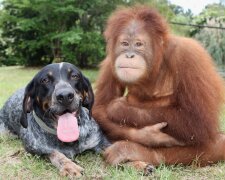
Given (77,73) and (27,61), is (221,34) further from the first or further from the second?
(77,73)

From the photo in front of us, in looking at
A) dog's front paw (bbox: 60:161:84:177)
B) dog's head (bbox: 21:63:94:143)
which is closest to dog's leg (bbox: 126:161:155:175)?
dog's front paw (bbox: 60:161:84:177)

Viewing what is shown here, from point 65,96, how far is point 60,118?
218mm

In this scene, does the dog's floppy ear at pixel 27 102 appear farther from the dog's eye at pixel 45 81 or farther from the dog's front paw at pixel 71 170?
the dog's front paw at pixel 71 170

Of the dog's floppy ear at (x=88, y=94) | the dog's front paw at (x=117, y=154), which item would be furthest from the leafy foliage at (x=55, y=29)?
the dog's front paw at (x=117, y=154)

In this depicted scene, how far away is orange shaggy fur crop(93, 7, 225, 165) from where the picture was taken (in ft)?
10.3

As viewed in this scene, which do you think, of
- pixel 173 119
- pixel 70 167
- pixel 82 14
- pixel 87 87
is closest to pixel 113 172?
pixel 70 167

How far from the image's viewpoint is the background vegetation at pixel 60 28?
14.3 meters

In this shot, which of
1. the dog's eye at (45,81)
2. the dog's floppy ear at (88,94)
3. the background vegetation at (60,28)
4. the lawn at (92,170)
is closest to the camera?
the lawn at (92,170)

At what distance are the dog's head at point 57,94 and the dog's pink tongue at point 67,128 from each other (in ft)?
0.07

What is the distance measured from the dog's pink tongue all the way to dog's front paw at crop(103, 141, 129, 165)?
0.27 meters

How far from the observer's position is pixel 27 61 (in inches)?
656

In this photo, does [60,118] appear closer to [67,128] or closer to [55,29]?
[67,128]

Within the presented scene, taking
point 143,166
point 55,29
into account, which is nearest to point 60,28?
point 55,29

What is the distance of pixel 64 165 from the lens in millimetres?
3160
